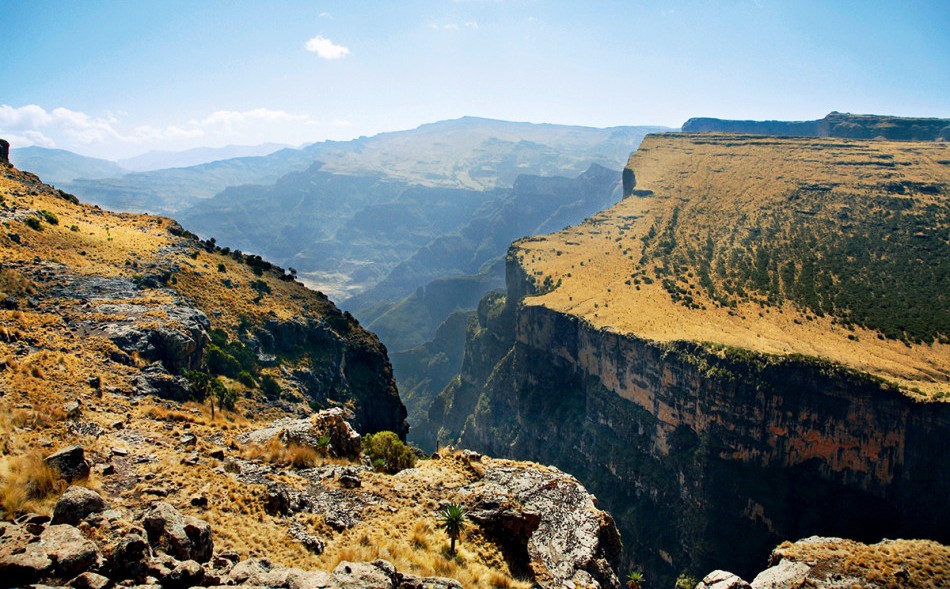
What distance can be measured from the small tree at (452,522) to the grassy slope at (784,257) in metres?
62.4

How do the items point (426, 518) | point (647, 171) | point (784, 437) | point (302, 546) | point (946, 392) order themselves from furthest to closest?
point (647, 171) → point (784, 437) → point (946, 392) → point (426, 518) → point (302, 546)

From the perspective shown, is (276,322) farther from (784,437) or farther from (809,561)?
(784,437)

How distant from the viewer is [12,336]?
3288 cm

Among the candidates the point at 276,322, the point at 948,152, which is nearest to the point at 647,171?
the point at 948,152

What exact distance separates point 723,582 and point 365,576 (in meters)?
25.2

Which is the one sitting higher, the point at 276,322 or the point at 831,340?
the point at 276,322

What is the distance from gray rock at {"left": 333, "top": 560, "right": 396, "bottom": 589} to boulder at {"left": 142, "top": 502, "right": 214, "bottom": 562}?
159 inches

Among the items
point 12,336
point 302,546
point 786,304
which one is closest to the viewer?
point 302,546

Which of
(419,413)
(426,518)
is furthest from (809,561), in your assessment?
(419,413)

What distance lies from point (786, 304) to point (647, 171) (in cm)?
9571

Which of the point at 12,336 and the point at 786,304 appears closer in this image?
the point at 12,336

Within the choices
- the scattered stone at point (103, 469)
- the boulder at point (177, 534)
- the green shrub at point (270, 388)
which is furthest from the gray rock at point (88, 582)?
the green shrub at point (270, 388)

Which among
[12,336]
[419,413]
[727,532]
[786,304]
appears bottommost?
[419,413]

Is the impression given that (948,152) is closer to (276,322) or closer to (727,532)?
(727,532)
